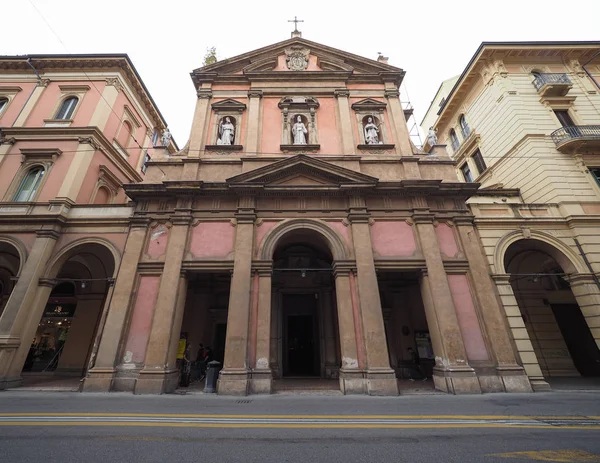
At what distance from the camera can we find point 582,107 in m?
15.4

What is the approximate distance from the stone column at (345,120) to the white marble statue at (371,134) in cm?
82

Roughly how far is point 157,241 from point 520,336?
558 inches

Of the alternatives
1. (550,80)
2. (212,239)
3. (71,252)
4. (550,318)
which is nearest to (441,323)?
(550,318)

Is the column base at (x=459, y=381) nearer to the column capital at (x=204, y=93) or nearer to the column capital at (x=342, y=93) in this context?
the column capital at (x=342, y=93)

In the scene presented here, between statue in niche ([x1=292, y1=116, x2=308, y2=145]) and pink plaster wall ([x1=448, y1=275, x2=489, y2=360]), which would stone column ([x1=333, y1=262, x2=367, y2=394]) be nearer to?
pink plaster wall ([x1=448, y1=275, x2=489, y2=360])

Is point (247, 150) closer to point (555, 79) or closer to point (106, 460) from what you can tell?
point (106, 460)

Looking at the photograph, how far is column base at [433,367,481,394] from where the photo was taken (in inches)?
348

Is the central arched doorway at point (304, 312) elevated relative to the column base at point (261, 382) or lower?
elevated

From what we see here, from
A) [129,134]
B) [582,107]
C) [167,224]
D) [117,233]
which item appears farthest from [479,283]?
[129,134]

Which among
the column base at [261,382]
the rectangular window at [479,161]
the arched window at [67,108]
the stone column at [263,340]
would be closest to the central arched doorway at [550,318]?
the rectangular window at [479,161]

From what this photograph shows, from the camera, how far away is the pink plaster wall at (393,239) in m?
11.0

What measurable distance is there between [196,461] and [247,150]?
1160 cm

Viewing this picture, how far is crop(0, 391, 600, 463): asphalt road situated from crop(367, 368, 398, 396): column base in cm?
68

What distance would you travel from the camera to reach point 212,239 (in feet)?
36.5
